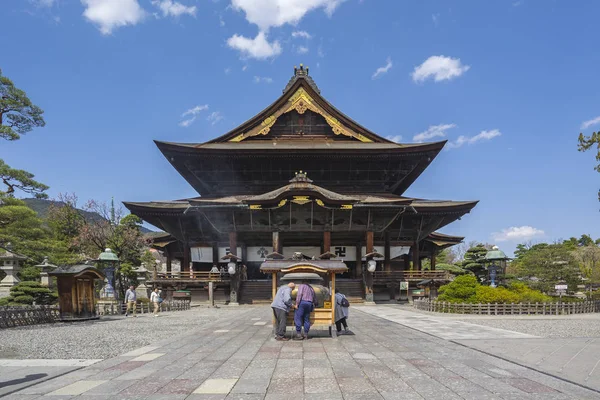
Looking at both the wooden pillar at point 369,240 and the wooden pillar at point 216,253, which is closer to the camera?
the wooden pillar at point 369,240

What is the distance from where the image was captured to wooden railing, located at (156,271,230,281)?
28.0 metres

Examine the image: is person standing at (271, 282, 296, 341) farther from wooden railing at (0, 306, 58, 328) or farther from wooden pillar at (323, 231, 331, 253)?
wooden pillar at (323, 231, 331, 253)

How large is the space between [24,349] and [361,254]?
24.7 metres

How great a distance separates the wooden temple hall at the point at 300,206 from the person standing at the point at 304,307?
1641 centimetres

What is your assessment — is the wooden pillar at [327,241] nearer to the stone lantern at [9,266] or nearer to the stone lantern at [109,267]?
the stone lantern at [109,267]

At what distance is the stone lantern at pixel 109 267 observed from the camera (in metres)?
24.4

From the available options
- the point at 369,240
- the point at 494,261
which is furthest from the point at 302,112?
the point at 494,261

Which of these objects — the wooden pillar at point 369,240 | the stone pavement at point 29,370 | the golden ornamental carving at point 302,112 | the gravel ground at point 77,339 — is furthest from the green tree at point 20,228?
the wooden pillar at point 369,240

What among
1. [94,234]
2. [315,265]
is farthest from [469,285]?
[94,234]

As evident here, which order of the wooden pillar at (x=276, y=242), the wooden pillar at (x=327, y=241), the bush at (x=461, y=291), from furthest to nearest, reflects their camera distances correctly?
the wooden pillar at (x=327, y=241) → the wooden pillar at (x=276, y=242) → the bush at (x=461, y=291)

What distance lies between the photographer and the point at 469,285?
70.0 ft

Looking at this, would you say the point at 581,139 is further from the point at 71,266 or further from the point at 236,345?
the point at 71,266

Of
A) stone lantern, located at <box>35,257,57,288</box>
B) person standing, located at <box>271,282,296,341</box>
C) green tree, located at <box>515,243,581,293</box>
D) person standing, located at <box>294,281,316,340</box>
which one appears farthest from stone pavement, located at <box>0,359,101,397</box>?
green tree, located at <box>515,243,581,293</box>

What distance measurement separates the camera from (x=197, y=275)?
2945 cm
